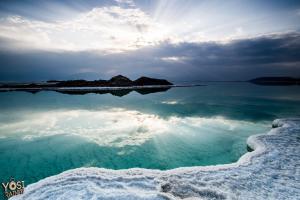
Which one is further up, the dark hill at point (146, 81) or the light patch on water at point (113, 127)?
the dark hill at point (146, 81)

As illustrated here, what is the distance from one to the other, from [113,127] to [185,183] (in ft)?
28.0

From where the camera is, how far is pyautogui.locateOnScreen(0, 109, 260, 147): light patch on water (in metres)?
12.7

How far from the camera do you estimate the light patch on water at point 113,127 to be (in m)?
12.7

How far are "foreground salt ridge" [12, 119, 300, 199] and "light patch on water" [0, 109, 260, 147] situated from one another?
149 inches

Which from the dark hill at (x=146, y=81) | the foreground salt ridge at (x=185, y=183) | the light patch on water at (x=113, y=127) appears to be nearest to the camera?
the foreground salt ridge at (x=185, y=183)

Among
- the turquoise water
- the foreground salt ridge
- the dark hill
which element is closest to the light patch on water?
the turquoise water

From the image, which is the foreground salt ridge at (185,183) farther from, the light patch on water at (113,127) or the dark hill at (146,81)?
the dark hill at (146,81)

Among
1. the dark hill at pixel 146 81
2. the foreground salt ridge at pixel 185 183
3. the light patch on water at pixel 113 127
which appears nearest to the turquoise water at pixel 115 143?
the light patch on water at pixel 113 127

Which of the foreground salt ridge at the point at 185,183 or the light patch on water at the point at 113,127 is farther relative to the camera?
the light patch on water at the point at 113,127

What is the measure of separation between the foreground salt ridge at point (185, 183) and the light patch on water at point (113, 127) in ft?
12.4

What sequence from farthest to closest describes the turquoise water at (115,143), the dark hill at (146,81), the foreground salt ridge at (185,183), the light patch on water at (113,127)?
1. the dark hill at (146,81)
2. the light patch on water at (113,127)
3. the turquoise water at (115,143)
4. the foreground salt ridge at (185,183)

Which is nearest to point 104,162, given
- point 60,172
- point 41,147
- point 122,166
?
point 122,166

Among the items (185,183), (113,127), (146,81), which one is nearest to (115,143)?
(113,127)

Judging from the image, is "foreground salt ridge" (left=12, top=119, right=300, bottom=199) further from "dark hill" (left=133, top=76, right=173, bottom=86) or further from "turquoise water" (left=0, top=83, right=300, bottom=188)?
"dark hill" (left=133, top=76, right=173, bottom=86)
